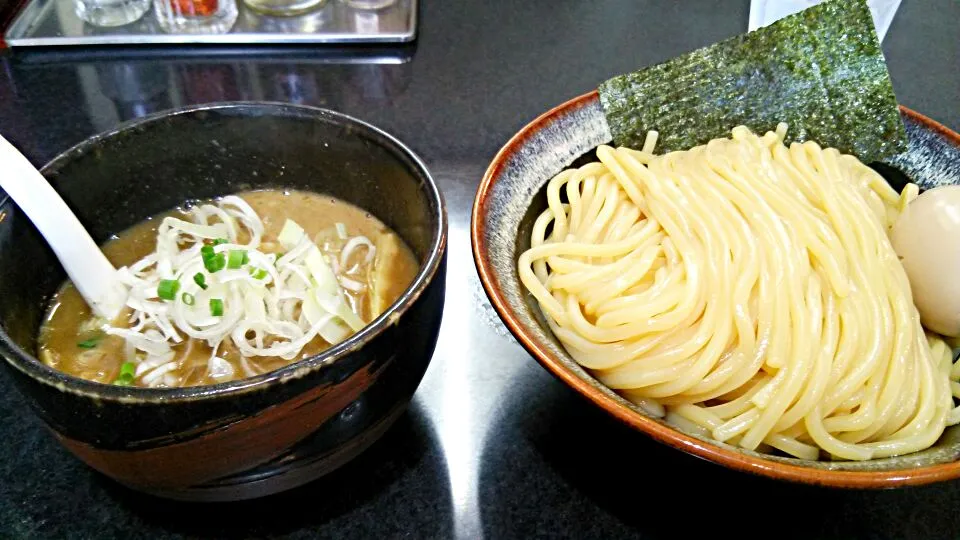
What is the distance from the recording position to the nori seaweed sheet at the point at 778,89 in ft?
3.85

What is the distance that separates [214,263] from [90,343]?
0.19m

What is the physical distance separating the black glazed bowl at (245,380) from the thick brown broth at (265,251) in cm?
2

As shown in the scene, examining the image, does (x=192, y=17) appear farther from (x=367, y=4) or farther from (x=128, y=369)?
(x=128, y=369)

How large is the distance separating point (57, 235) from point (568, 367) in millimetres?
639

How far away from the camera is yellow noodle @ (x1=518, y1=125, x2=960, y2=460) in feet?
2.82

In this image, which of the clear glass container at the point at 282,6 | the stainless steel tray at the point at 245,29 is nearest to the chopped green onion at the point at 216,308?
the stainless steel tray at the point at 245,29

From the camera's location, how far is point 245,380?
614 mm

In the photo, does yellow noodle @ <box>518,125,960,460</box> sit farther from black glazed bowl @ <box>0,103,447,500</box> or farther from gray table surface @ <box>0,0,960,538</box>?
black glazed bowl @ <box>0,103,447,500</box>

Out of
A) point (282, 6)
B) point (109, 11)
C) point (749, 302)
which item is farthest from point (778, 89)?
point (109, 11)

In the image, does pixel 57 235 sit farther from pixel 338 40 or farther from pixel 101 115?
pixel 338 40

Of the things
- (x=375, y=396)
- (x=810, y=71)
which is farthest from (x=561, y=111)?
(x=375, y=396)

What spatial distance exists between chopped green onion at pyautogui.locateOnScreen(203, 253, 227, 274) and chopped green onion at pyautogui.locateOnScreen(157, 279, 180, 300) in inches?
1.7

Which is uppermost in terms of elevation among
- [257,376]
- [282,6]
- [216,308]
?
[257,376]

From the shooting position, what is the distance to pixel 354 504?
35.0 inches
